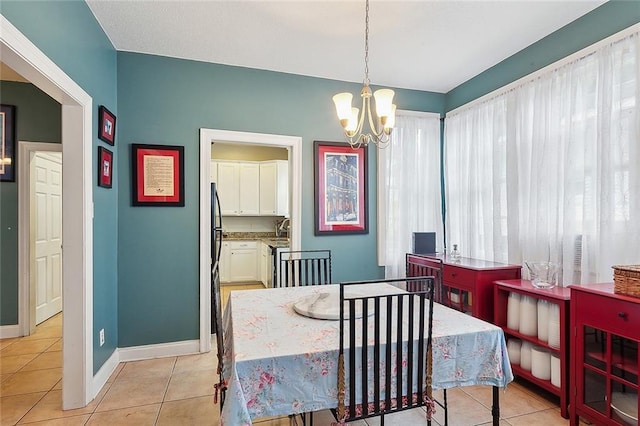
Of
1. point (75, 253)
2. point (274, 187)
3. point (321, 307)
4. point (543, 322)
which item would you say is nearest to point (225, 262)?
point (274, 187)

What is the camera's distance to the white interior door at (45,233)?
388 centimetres

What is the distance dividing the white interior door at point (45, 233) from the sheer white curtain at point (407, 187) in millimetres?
3914

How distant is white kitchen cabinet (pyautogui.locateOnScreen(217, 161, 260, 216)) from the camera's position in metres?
6.33

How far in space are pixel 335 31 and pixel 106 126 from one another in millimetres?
2010

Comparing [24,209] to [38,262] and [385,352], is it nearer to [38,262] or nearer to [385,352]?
[38,262]

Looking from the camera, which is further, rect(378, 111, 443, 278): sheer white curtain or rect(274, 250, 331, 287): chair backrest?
rect(378, 111, 443, 278): sheer white curtain

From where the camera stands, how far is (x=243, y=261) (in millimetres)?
6344

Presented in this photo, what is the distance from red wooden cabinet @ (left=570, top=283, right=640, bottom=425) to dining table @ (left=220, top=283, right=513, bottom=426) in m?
0.72

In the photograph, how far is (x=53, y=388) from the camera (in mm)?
2629

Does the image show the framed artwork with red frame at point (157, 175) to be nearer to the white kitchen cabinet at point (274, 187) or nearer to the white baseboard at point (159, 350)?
the white baseboard at point (159, 350)

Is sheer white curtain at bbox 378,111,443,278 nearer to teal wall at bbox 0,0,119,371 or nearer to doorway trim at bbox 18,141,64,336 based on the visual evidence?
teal wall at bbox 0,0,119,371

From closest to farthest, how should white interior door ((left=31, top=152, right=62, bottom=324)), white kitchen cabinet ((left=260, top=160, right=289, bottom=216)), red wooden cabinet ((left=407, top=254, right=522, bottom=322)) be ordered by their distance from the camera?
1. red wooden cabinet ((left=407, top=254, right=522, bottom=322))
2. white interior door ((left=31, top=152, right=62, bottom=324))
3. white kitchen cabinet ((left=260, top=160, right=289, bottom=216))

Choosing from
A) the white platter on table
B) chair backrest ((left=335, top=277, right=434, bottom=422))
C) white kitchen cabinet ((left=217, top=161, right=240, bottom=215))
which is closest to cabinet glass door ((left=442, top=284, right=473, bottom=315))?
the white platter on table

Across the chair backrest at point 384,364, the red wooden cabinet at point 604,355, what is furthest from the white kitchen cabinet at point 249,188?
the red wooden cabinet at point 604,355
